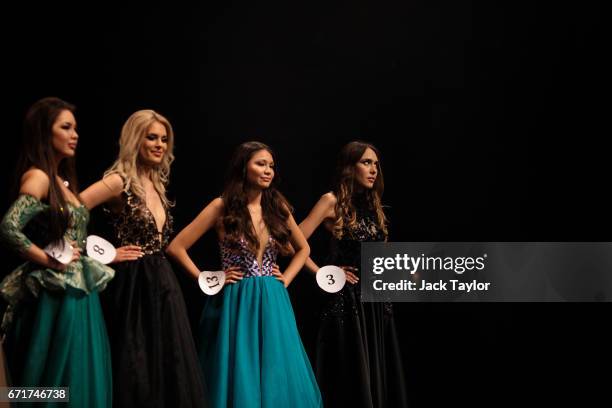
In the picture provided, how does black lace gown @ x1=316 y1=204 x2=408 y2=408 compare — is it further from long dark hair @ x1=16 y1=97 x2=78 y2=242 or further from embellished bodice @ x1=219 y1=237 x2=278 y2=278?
long dark hair @ x1=16 y1=97 x2=78 y2=242

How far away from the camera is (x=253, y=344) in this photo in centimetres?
410

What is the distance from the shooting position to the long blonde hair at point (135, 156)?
4.02m

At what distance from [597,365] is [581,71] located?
1.75m

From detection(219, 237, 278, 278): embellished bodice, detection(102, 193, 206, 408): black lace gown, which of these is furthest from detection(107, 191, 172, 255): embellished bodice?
detection(219, 237, 278, 278): embellished bodice

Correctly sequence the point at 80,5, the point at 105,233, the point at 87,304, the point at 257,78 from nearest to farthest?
the point at 87,304
the point at 105,233
the point at 80,5
the point at 257,78

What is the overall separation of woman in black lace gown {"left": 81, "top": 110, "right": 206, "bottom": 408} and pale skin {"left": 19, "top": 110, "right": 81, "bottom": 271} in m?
0.26

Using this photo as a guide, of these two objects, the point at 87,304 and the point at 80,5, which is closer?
the point at 87,304

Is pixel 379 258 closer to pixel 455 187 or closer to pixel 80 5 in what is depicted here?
pixel 455 187

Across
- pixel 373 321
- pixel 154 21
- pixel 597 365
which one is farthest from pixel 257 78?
pixel 597 365

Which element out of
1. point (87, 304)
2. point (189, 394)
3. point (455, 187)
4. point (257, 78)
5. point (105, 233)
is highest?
point (257, 78)

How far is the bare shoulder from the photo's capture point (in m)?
3.52

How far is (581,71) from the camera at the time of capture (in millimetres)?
5145

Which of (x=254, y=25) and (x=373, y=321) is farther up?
(x=254, y=25)

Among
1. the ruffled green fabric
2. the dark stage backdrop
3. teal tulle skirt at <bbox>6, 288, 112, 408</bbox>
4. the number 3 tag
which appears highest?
the dark stage backdrop
